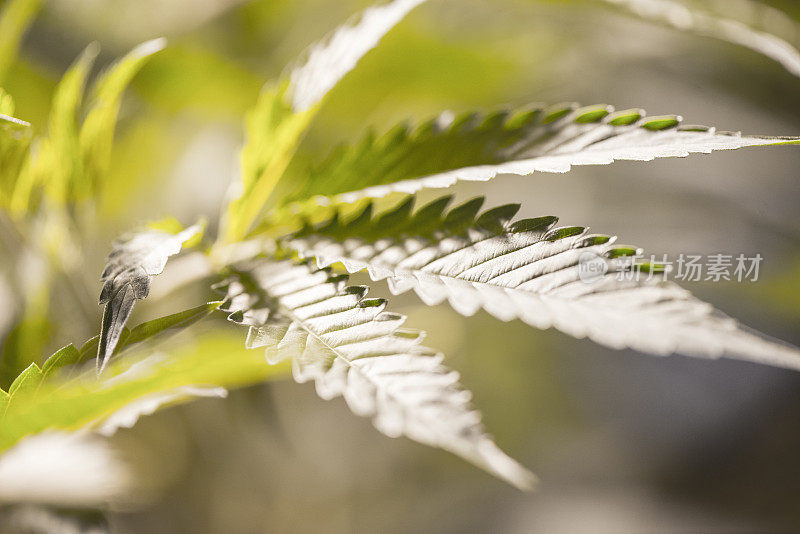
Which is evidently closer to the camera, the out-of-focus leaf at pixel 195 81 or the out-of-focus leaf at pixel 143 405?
the out-of-focus leaf at pixel 143 405

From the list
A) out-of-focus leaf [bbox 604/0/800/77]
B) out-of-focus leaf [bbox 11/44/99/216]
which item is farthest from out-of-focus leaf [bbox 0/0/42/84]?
out-of-focus leaf [bbox 604/0/800/77]

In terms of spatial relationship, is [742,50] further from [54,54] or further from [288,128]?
[54,54]

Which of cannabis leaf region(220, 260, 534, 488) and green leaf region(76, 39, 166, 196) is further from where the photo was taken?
green leaf region(76, 39, 166, 196)

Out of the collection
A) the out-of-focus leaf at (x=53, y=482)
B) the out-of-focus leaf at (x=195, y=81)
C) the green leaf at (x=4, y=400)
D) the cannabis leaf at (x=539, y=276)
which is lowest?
the out-of-focus leaf at (x=53, y=482)

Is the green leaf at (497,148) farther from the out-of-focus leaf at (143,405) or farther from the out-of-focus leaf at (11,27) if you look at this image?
the out-of-focus leaf at (11,27)

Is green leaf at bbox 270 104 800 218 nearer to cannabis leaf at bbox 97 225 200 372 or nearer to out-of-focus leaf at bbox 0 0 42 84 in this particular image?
cannabis leaf at bbox 97 225 200 372

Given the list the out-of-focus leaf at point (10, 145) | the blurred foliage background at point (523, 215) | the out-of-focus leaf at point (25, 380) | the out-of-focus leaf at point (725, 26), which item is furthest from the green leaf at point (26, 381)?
the out-of-focus leaf at point (725, 26)

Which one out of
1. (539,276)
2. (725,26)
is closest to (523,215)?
(725,26)
